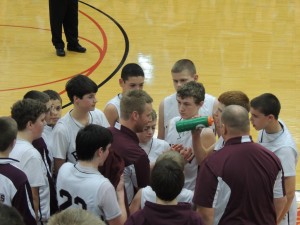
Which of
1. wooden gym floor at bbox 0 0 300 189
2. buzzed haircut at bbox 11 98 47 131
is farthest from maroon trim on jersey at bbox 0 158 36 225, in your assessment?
wooden gym floor at bbox 0 0 300 189

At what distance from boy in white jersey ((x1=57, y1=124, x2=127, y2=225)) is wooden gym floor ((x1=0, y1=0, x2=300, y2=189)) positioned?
4.57 meters

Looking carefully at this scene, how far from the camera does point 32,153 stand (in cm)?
440

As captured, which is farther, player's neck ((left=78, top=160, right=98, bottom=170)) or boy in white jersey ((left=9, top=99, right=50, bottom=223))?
boy in white jersey ((left=9, top=99, right=50, bottom=223))

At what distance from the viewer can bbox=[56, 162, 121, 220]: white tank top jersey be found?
157 inches

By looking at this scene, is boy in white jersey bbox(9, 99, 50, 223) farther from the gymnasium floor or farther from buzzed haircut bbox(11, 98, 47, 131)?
the gymnasium floor

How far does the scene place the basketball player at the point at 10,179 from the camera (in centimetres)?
399

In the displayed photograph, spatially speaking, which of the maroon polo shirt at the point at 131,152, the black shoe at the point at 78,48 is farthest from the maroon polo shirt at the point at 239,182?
the black shoe at the point at 78,48

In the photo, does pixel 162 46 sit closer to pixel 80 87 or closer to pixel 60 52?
pixel 60 52

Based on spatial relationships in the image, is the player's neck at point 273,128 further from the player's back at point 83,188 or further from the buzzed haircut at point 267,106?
the player's back at point 83,188

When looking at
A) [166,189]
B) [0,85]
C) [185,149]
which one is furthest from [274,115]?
[0,85]

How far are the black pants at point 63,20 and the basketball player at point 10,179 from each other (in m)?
7.20

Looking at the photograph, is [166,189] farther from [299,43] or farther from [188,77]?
[299,43]

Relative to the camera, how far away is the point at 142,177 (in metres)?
4.59

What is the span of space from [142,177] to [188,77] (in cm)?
195
